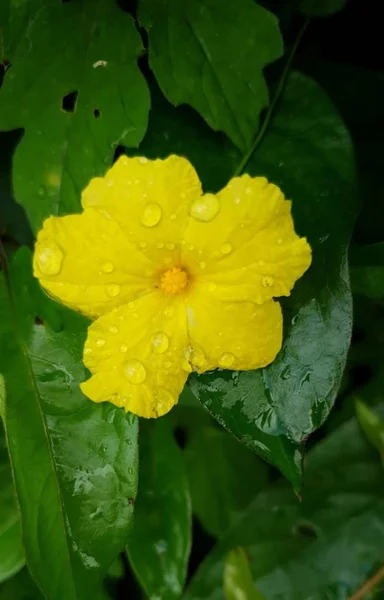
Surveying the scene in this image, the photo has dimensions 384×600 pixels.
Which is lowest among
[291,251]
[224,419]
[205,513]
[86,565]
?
[205,513]

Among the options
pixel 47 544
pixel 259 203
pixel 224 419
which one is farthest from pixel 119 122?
pixel 47 544

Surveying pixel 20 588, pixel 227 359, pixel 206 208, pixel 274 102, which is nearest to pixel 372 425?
pixel 227 359

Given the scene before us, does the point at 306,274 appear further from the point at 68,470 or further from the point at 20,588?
the point at 20,588

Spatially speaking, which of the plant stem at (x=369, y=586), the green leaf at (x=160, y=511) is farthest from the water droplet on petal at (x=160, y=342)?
the plant stem at (x=369, y=586)

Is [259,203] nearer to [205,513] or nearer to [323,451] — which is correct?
[323,451]

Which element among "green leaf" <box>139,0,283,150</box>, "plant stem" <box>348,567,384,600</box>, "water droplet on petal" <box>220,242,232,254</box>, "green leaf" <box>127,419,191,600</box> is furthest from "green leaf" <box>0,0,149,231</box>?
"plant stem" <box>348,567,384,600</box>

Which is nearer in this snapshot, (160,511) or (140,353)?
(140,353)

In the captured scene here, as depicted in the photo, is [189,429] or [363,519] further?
[189,429]
